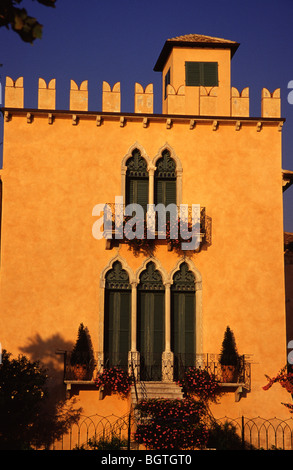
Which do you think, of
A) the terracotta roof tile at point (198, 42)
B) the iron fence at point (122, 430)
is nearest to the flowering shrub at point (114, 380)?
the iron fence at point (122, 430)

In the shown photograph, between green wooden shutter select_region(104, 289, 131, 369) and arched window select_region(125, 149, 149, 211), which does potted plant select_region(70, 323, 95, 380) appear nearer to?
green wooden shutter select_region(104, 289, 131, 369)

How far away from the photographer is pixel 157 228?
75.0 ft

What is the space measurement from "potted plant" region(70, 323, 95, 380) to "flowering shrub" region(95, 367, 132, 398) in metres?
0.47

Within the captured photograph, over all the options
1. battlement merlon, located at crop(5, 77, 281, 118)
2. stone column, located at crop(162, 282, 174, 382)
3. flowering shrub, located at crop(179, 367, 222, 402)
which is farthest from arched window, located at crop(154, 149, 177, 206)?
flowering shrub, located at crop(179, 367, 222, 402)

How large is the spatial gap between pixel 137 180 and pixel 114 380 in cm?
658

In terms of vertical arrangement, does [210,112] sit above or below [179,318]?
above

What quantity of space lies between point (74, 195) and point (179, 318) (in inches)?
206

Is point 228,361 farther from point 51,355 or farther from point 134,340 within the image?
point 51,355

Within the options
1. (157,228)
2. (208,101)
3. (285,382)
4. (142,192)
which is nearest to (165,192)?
(142,192)

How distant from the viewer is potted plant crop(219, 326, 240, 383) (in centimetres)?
2198

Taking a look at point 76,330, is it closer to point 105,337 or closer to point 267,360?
point 105,337

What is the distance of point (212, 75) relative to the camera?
2598 centimetres

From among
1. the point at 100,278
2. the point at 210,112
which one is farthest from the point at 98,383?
the point at 210,112

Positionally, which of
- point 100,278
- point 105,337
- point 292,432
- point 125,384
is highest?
point 100,278
